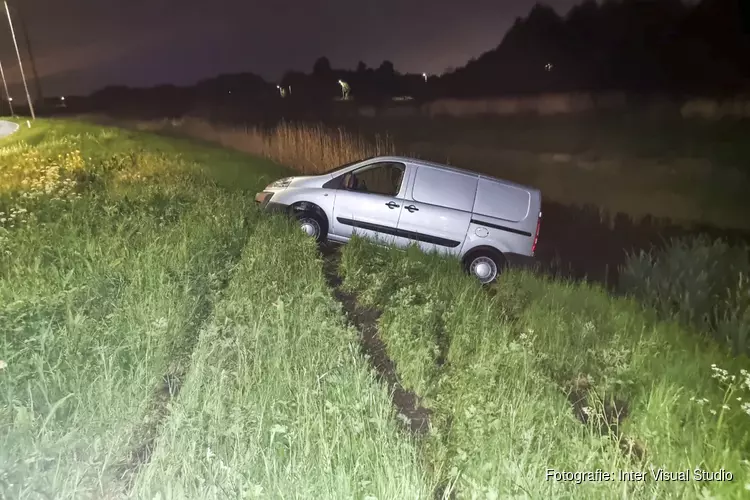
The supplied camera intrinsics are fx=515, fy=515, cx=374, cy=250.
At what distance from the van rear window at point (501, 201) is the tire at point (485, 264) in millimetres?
668

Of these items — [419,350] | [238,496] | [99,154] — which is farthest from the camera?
[99,154]

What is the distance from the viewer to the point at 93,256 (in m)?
6.44

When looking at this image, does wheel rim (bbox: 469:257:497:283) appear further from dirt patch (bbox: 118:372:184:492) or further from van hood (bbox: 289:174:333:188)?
dirt patch (bbox: 118:372:184:492)

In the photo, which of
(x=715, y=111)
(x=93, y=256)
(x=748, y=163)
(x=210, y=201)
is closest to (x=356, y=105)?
(x=715, y=111)

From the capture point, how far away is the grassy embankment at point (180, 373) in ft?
10.2

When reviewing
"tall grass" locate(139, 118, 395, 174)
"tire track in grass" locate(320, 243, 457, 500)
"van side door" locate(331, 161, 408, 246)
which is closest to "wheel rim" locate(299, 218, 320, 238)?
"van side door" locate(331, 161, 408, 246)

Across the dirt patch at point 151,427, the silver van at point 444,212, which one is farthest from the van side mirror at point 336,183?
the dirt patch at point 151,427

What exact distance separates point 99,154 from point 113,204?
1053 cm

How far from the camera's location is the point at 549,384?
4.27 meters

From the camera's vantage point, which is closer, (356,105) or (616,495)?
(616,495)

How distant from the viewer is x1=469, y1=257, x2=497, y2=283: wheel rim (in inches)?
348

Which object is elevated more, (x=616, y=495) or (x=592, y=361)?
(x=616, y=495)

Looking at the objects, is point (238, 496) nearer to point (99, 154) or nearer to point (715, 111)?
point (99, 154)

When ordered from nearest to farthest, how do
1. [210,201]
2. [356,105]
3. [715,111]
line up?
[210,201], [715,111], [356,105]
